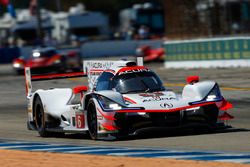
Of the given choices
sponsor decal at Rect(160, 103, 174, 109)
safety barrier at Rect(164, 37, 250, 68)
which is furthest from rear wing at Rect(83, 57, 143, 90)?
safety barrier at Rect(164, 37, 250, 68)

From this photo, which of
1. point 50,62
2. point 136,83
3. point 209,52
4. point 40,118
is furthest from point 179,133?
point 50,62

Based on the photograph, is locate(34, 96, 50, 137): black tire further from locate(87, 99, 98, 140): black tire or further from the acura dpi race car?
locate(87, 99, 98, 140): black tire

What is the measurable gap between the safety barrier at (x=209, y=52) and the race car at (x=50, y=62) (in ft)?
15.1

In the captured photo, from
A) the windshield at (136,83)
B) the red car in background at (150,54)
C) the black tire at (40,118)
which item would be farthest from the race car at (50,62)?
the windshield at (136,83)

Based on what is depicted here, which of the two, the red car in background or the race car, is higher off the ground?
the race car

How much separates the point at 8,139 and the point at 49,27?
59.5 metres

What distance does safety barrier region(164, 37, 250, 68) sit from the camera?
31773 millimetres

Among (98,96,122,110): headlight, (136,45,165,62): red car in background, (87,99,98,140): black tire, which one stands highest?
(98,96,122,110): headlight

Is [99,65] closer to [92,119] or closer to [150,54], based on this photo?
[92,119]

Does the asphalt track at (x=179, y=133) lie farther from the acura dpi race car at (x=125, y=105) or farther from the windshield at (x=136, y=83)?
the windshield at (x=136, y=83)

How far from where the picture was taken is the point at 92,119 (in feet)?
41.8

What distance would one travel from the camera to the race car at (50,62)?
38688 mm

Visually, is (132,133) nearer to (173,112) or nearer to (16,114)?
(173,112)

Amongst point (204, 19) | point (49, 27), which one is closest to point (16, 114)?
point (204, 19)
